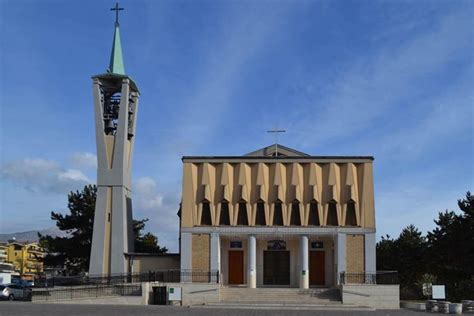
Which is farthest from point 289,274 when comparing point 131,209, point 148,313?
point 148,313

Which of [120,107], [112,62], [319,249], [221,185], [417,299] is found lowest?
[417,299]

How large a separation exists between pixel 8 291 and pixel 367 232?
81.1ft

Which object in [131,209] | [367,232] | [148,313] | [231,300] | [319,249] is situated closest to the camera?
[148,313]

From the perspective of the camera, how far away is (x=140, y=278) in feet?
136

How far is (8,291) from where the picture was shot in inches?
1747

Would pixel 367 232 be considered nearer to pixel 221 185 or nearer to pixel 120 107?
pixel 221 185

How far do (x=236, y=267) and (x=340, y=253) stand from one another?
23.8 ft

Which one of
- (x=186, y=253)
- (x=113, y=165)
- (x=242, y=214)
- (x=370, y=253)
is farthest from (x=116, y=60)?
(x=370, y=253)

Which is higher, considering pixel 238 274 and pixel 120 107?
pixel 120 107

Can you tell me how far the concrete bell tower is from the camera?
42.6 m

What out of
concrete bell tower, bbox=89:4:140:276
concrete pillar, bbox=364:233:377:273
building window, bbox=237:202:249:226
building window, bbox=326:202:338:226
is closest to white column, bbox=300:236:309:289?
building window, bbox=326:202:338:226

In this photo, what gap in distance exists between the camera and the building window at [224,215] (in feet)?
Result: 136

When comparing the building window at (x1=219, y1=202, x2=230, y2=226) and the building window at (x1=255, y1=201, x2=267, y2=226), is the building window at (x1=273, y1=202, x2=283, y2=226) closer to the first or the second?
the building window at (x1=255, y1=201, x2=267, y2=226)

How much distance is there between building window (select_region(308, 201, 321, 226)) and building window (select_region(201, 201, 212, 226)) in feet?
21.3
